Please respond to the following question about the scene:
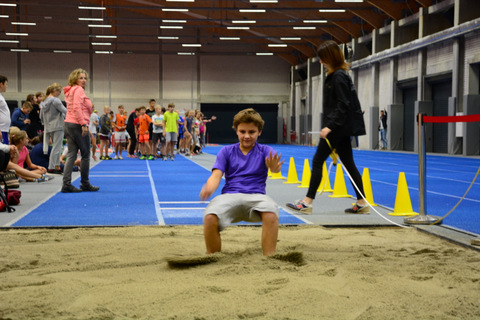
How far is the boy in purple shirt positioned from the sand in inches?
8.0

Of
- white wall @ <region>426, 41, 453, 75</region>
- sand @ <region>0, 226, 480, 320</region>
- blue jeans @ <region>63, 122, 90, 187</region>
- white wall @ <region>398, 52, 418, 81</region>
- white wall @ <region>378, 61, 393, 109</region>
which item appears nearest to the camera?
sand @ <region>0, 226, 480, 320</region>

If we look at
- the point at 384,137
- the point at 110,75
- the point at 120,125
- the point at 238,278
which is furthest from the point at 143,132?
the point at 110,75

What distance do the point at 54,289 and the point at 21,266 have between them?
892 mm

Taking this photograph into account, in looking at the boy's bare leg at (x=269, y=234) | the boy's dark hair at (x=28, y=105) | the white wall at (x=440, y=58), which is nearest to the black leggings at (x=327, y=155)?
the boy's bare leg at (x=269, y=234)

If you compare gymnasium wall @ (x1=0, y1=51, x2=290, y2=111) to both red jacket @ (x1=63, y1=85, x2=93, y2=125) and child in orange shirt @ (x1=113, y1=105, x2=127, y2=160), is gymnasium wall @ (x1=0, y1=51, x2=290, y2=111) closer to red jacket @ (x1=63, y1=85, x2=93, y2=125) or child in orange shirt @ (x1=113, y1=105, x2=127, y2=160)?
child in orange shirt @ (x1=113, y1=105, x2=127, y2=160)

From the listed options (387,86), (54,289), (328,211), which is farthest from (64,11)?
(54,289)

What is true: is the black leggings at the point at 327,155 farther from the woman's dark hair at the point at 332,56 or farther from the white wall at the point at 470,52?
the white wall at the point at 470,52

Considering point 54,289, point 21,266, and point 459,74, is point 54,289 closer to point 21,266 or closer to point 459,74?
point 21,266

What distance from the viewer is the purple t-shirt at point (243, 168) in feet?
16.7

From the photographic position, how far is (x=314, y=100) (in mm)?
45688

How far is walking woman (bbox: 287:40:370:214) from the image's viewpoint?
25.0 feet

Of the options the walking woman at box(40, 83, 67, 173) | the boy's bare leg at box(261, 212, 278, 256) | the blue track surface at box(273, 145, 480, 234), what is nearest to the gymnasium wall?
the blue track surface at box(273, 145, 480, 234)

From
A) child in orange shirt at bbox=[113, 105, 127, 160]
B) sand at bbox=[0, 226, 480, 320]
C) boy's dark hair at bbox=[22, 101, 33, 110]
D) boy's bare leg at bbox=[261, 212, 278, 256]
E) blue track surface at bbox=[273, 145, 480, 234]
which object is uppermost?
boy's dark hair at bbox=[22, 101, 33, 110]

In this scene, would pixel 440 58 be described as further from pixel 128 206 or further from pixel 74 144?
pixel 128 206
